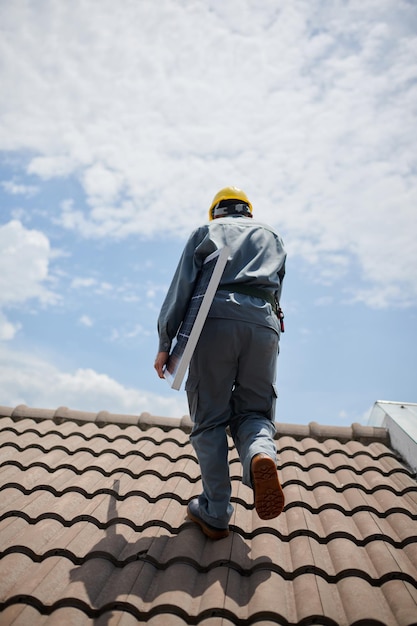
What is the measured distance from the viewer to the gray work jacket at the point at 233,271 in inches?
103

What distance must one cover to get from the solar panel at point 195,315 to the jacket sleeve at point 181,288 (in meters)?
0.04

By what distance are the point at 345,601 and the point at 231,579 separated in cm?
44

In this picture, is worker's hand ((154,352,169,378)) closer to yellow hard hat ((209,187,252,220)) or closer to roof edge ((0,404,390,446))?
yellow hard hat ((209,187,252,220))

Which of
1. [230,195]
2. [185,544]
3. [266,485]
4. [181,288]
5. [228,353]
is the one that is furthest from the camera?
[230,195]

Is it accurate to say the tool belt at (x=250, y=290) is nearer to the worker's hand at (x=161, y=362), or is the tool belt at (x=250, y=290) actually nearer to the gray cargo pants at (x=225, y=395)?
the gray cargo pants at (x=225, y=395)

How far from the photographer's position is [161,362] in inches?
110

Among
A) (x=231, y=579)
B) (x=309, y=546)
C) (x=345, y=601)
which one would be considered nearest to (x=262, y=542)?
(x=309, y=546)

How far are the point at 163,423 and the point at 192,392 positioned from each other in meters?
2.15

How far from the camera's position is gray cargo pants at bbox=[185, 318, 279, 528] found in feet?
8.45

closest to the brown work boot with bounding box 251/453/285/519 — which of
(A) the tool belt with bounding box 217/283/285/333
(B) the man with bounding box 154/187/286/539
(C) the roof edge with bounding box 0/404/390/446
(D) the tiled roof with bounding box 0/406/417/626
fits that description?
(B) the man with bounding box 154/187/286/539

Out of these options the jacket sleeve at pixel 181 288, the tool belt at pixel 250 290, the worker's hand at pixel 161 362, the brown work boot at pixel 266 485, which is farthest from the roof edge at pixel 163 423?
the brown work boot at pixel 266 485

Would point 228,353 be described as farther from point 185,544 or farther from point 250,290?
point 185,544

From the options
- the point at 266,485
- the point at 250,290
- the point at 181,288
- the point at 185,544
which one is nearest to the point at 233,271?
the point at 250,290

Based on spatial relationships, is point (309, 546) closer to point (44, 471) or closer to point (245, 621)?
point (245, 621)
